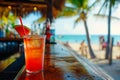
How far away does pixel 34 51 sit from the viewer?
1.51 m

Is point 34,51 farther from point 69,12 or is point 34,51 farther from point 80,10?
point 69,12

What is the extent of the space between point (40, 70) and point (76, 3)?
18.3 metres

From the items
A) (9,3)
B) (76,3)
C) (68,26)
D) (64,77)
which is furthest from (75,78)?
(68,26)

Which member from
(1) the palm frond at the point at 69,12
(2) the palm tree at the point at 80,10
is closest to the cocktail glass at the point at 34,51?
(2) the palm tree at the point at 80,10

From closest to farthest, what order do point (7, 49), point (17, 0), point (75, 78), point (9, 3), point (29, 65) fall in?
1. point (75, 78)
2. point (29, 65)
3. point (7, 49)
4. point (17, 0)
5. point (9, 3)

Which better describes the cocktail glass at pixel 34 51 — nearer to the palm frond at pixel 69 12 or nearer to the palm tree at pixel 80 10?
the palm tree at pixel 80 10

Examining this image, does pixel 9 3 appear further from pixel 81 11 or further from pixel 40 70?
pixel 81 11

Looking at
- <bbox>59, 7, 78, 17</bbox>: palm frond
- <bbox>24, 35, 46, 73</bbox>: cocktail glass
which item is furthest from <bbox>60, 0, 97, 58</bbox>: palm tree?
<bbox>24, 35, 46, 73</bbox>: cocktail glass

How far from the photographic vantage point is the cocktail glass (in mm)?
1477

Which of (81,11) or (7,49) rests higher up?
(81,11)

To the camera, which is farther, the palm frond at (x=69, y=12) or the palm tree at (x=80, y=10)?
the palm frond at (x=69, y=12)

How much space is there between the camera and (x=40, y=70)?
1481 millimetres

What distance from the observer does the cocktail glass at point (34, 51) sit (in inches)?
58.1

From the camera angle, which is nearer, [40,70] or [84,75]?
[84,75]
